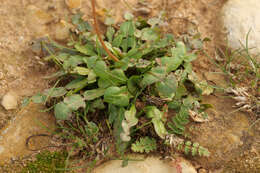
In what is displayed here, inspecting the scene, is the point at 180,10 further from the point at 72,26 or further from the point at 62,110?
the point at 62,110

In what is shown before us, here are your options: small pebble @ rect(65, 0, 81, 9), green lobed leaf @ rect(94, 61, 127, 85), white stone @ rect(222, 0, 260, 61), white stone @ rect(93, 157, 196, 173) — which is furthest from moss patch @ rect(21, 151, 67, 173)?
white stone @ rect(222, 0, 260, 61)

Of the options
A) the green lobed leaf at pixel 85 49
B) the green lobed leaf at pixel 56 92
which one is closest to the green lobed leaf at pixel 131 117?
the green lobed leaf at pixel 56 92

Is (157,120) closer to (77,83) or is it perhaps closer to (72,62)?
(77,83)

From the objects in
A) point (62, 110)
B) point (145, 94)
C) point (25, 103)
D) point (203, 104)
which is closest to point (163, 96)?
point (145, 94)

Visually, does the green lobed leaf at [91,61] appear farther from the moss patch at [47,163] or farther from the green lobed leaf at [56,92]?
the moss patch at [47,163]

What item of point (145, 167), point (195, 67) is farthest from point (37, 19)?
point (145, 167)

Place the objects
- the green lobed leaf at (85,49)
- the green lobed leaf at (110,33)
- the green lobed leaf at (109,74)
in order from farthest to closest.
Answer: the green lobed leaf at (110,33) → the green lobed leaf at (85,49) → the green lobed leaf at (109,74)

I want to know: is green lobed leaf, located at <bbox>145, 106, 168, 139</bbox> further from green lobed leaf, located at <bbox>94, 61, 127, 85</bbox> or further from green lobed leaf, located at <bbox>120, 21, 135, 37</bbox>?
green lobed leaf, located at <bbox>120, 21, 135, 37</bbox>
